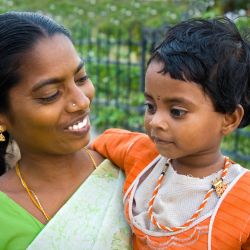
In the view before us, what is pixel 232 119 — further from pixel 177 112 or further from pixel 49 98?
pixel 49 98

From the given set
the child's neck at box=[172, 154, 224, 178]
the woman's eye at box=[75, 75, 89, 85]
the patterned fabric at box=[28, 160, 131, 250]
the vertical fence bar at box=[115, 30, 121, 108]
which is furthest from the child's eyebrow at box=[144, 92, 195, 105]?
the vertical fence bar at box=[115, 30, 121, 108]

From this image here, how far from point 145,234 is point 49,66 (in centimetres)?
73

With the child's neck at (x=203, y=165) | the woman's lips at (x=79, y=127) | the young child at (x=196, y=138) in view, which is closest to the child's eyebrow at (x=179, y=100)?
the young child at (x=196, y=138)

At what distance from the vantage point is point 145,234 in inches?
79.8

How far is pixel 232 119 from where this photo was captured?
2.06 m

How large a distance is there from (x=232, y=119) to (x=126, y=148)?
484mm

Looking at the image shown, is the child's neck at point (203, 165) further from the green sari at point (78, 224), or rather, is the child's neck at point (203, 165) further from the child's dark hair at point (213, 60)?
the green sari at point (78, 224)

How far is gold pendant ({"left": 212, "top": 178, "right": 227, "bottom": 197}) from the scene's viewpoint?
195cm

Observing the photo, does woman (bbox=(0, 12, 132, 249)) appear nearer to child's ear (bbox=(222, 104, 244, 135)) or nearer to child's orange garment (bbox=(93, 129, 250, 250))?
child's orange garment (bbox=(93, 129, 250, 250))

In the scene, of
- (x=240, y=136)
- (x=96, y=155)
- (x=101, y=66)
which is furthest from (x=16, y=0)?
(x=96, y=155)

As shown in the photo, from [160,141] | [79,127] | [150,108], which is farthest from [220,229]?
[79,127]

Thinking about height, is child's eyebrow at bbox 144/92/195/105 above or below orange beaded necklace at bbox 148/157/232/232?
above

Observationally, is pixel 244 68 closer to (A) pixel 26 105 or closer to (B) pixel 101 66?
(A) pixel 26 105

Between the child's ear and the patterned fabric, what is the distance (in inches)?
20.8
